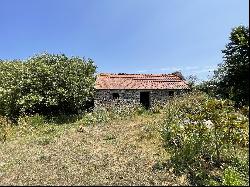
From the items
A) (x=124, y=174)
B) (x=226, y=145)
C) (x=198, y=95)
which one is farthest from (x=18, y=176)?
(x=198, y=95)

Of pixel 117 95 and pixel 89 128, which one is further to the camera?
pixel 117 95

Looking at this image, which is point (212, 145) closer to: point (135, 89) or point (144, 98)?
point (135, 89)

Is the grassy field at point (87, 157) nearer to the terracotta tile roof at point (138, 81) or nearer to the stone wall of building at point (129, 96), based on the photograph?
the stone wall of building at point (129, 96)

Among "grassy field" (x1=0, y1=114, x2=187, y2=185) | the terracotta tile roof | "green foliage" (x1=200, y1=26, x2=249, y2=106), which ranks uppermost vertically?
the terracotta tile roof

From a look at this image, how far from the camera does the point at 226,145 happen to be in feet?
51.8

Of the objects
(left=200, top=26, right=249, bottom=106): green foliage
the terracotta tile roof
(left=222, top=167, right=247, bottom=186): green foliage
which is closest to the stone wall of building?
the terracotta tile roof

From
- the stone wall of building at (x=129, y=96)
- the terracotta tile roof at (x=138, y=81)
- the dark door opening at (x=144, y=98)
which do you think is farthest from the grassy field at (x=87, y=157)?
the dark door opening at (x=144, y=98)

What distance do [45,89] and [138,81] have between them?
27.9 ft

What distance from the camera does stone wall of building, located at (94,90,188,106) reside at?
3164 cm

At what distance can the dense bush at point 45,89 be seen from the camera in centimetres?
2930

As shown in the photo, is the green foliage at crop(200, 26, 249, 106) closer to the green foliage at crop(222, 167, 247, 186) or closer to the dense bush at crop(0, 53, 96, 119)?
the green foliage at crop(222, 167, 247, 186)

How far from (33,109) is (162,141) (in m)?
14.9

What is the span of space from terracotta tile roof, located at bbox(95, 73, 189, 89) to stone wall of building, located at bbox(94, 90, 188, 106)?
371 mm

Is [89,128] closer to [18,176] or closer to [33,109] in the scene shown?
[33,109]
